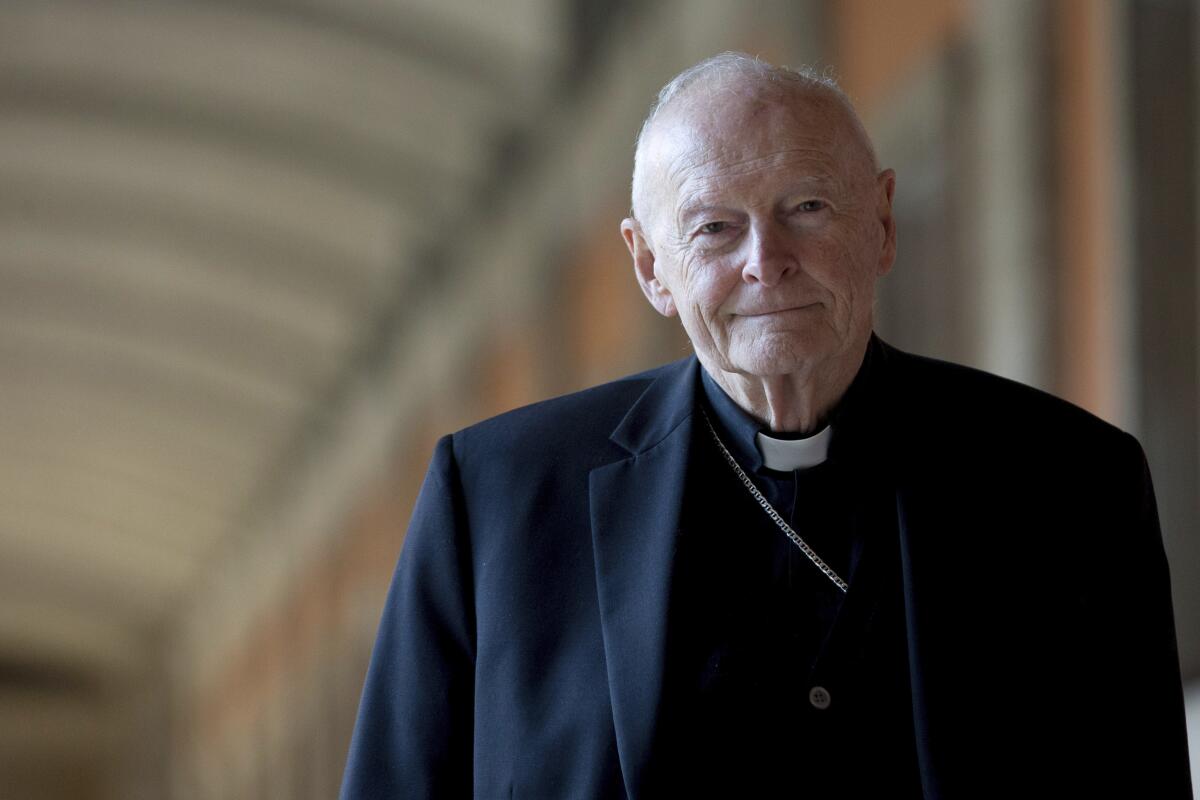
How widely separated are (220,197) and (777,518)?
15.8 meters

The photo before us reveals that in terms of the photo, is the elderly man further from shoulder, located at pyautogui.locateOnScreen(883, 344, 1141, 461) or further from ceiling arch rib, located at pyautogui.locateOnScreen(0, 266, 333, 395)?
ceiling arch rib, located at pyautogui.locateOnScreen(0, 266, 333, 395)

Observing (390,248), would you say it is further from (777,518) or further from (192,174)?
(777,518)

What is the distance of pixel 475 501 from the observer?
3150mm

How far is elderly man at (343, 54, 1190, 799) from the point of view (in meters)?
2.81

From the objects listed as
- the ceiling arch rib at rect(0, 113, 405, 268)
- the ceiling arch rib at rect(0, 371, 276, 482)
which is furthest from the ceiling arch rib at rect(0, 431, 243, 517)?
the ceiling arch rib at rect(0, 113, 405, 268)

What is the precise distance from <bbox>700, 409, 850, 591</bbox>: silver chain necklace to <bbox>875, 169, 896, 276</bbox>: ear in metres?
0.35

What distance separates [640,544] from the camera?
2994 millimetres

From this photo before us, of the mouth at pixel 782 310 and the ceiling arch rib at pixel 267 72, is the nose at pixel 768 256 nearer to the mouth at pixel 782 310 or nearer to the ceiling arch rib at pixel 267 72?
the mouth at pixel 782 310

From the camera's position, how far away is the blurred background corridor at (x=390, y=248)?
7617 millimetres

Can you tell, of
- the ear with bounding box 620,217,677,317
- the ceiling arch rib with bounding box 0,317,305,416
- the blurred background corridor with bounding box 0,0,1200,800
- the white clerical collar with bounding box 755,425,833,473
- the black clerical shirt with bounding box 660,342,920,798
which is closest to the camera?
the black clerical shirt with bounding box 660,342,920,798

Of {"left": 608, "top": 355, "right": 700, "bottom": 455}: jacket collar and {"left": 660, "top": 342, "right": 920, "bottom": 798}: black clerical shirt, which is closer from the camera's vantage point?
{"left": 660, "top": 342, "right": 920, "bottom": 798}: black clerical shirt

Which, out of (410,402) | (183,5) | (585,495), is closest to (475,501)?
(585,495)

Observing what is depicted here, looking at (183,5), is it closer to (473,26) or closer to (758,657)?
(473,26)

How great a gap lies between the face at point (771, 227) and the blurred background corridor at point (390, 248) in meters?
0.68
